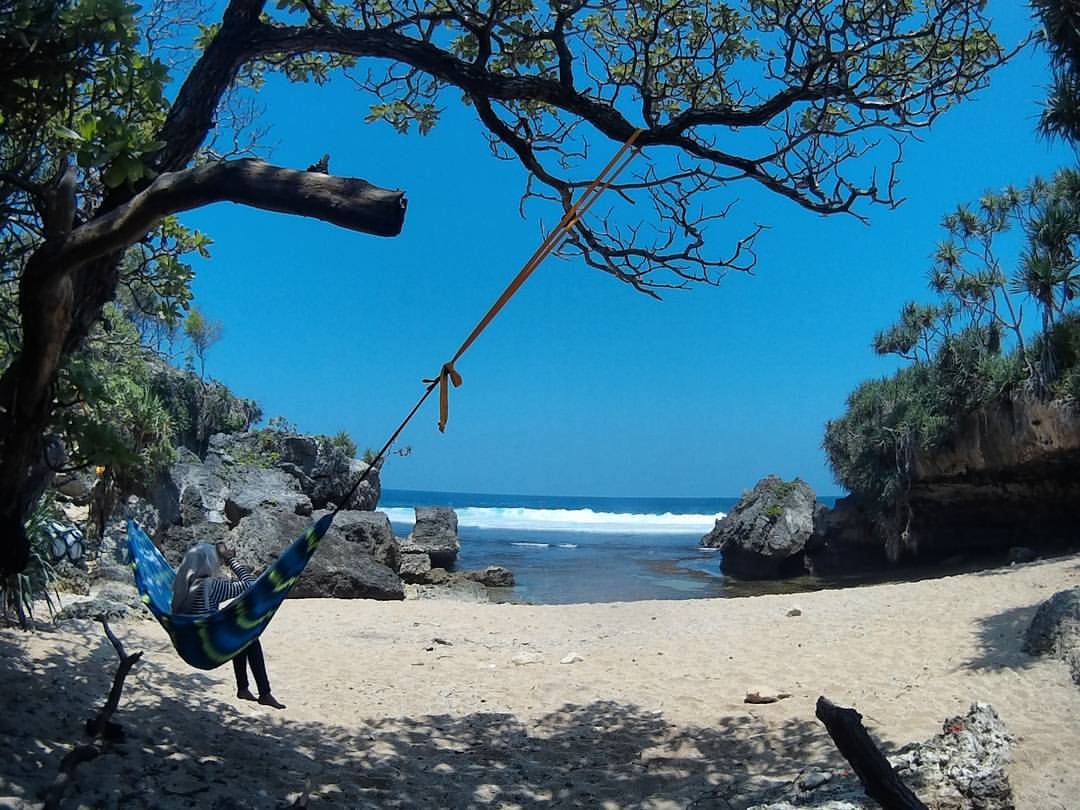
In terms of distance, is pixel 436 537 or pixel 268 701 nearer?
pixel 268 701

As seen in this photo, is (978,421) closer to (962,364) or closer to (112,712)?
(962,364)

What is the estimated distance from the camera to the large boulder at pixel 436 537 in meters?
18.0

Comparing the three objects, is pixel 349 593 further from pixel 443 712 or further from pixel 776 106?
pixel 776 106

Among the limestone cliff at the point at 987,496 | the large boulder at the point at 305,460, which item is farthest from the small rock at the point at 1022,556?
the large boulder at the point at 305,460

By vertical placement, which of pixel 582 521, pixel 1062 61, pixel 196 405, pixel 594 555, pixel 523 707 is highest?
pixel 1062 61

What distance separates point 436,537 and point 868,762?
16426mm

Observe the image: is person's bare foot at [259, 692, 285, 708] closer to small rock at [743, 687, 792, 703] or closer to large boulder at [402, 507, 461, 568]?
small rock at [743, 687, 792, 703]

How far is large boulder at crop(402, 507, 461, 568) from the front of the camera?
1803cm

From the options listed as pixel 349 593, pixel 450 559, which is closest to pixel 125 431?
pixel 349 593

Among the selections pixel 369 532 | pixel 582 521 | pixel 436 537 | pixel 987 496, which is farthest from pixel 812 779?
pixel 582 521

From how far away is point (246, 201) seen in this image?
7.70 feet

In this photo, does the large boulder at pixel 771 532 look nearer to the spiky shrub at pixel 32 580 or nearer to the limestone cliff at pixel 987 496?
the limestone cliff at pixel 987 496

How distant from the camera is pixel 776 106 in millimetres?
4039

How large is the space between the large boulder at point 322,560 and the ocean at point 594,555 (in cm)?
375
